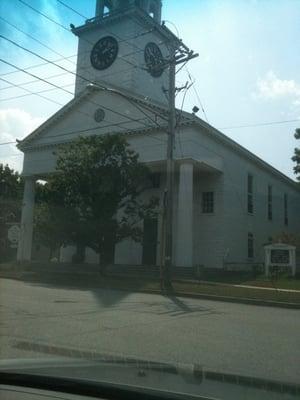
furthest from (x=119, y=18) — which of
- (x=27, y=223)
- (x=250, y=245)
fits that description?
(x=250, y=245)

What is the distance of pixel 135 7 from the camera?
44.9 metres

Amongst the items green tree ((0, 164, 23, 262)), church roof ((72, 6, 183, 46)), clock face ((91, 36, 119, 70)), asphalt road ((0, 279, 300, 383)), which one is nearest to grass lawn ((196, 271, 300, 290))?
asphalt road ((0, 279, 300, 383))

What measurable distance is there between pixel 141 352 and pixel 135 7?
3968 cm

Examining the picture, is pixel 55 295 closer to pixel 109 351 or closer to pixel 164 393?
pixel 109 351

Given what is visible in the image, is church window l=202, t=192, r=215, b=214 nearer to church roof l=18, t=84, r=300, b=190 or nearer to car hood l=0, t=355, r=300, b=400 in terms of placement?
church roof l=18, t=84, r=300, b=190

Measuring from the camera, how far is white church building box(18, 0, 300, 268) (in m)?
37.0

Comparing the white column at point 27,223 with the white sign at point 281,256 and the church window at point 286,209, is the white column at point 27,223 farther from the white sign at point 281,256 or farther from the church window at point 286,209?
the church window at point 286,209

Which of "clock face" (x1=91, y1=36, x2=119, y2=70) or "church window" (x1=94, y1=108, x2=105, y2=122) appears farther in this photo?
"clock face" (x1=91, y1=36, x2=119, y2=70)

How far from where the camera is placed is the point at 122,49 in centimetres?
4566

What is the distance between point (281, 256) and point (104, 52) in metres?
23.3

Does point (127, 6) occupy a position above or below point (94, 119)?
above

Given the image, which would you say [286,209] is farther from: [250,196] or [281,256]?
[281,256]

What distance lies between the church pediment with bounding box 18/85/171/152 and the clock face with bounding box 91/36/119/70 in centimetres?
453

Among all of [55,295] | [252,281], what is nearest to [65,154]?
[252,281]
